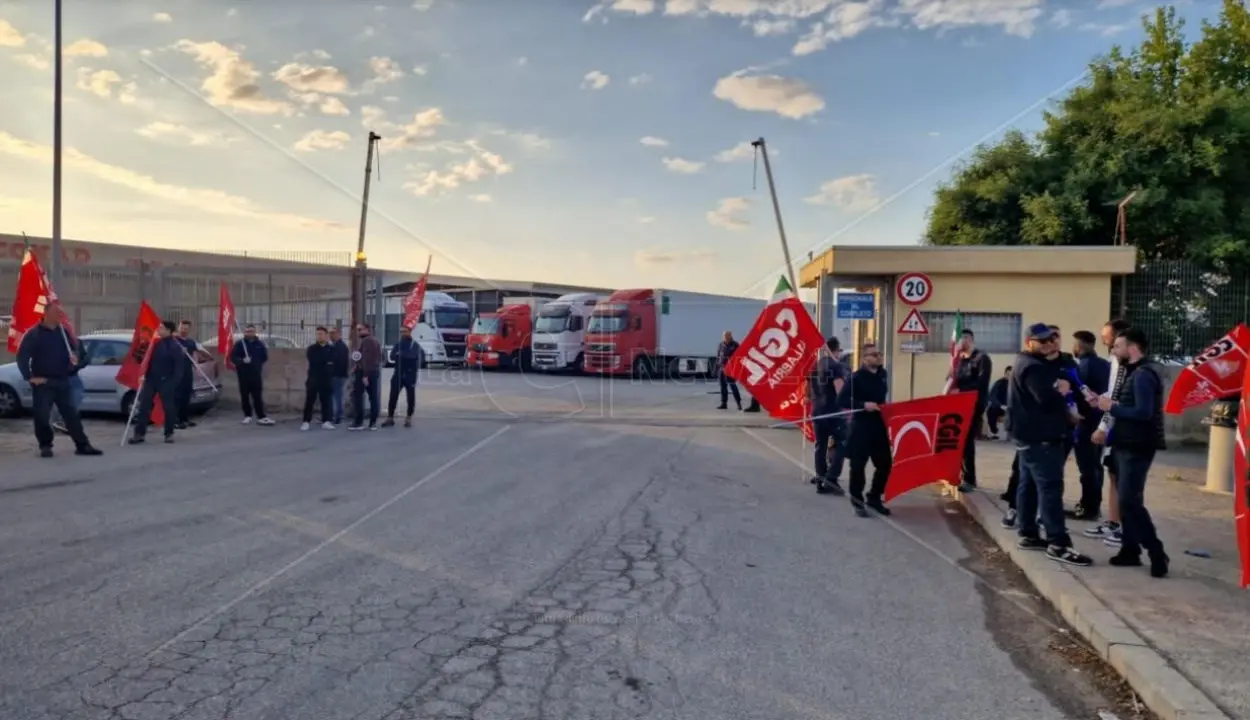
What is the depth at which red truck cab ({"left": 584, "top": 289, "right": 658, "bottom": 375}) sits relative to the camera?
103 feet

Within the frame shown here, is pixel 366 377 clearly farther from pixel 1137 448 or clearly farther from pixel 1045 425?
pixel 1137 448

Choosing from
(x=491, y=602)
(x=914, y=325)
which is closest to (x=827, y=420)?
(x=491, y=602)

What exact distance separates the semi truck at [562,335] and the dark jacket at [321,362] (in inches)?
697

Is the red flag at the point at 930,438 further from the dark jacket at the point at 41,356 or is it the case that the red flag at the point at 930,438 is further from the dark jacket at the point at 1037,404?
the dark jacket at the point at 41,356

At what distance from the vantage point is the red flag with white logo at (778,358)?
1052 centimetres

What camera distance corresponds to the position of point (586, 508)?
884 cm

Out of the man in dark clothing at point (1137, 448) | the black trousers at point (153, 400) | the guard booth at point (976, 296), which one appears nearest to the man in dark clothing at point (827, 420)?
the man in dark clothing at point (1137, 448)

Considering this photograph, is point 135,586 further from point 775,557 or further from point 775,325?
point 775,325

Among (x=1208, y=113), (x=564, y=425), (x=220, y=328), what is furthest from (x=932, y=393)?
(x=220, y=328)

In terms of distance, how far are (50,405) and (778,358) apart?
915 centimetres

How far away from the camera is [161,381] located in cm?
1309

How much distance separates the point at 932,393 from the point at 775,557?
10492mm

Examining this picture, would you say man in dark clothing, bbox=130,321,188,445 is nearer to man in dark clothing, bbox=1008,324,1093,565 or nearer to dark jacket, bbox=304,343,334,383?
dark jacket, bbox=304,343,334,383

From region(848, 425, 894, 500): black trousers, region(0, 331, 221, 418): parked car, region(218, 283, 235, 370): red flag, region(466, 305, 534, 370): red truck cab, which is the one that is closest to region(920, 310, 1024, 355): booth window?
region(848, 425, 894, 500): black trousers
